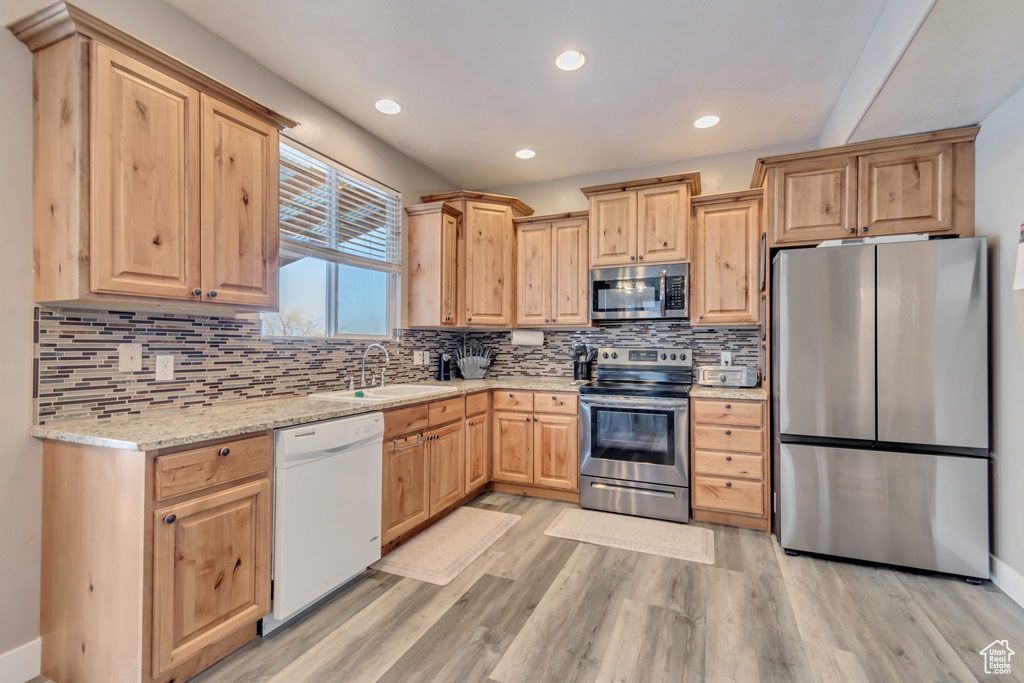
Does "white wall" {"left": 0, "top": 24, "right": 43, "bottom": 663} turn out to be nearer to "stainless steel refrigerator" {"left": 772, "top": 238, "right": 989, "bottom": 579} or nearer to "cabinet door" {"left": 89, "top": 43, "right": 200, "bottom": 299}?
"cabinet door" {"left": 89, "top": 43, "right": 200, "bottom": 299}

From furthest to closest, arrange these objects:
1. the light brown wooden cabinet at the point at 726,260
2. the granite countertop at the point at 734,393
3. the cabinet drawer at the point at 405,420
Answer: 1. the light brown wooden cabinet at the point at 726,260
2. the granite countertop at the point at 734,393
3. the cabinet drawer at the point at 405,420

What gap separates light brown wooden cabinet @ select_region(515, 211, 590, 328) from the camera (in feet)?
12.3

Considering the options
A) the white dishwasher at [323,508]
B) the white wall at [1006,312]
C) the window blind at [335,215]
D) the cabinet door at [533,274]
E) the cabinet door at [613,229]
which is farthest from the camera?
the cabinet door at [533,274]

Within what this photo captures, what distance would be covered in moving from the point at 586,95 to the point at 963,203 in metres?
2.16

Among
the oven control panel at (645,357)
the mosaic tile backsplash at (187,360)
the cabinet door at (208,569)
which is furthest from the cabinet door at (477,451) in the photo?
the cabinet door at (208,569)

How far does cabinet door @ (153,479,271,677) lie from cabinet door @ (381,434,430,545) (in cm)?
72

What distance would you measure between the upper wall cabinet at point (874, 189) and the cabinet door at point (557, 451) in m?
1.89

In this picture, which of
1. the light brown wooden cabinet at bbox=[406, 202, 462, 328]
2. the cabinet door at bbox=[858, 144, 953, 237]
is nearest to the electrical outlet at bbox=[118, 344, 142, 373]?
the light brown wooden cabinet at bbox=[406, 202, 462, 328]

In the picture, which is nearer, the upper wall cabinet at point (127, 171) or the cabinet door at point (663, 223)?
the upper wall cabinet at point (127, 171)

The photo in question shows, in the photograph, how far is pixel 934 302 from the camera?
233cm

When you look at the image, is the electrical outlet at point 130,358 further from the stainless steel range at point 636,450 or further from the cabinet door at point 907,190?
the cabinet door at point 907,190

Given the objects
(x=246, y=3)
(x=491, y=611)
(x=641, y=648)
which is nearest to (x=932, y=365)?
(x=641, y=648)

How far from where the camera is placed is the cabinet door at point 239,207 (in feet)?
6.09

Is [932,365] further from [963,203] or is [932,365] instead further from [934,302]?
[963,203]
